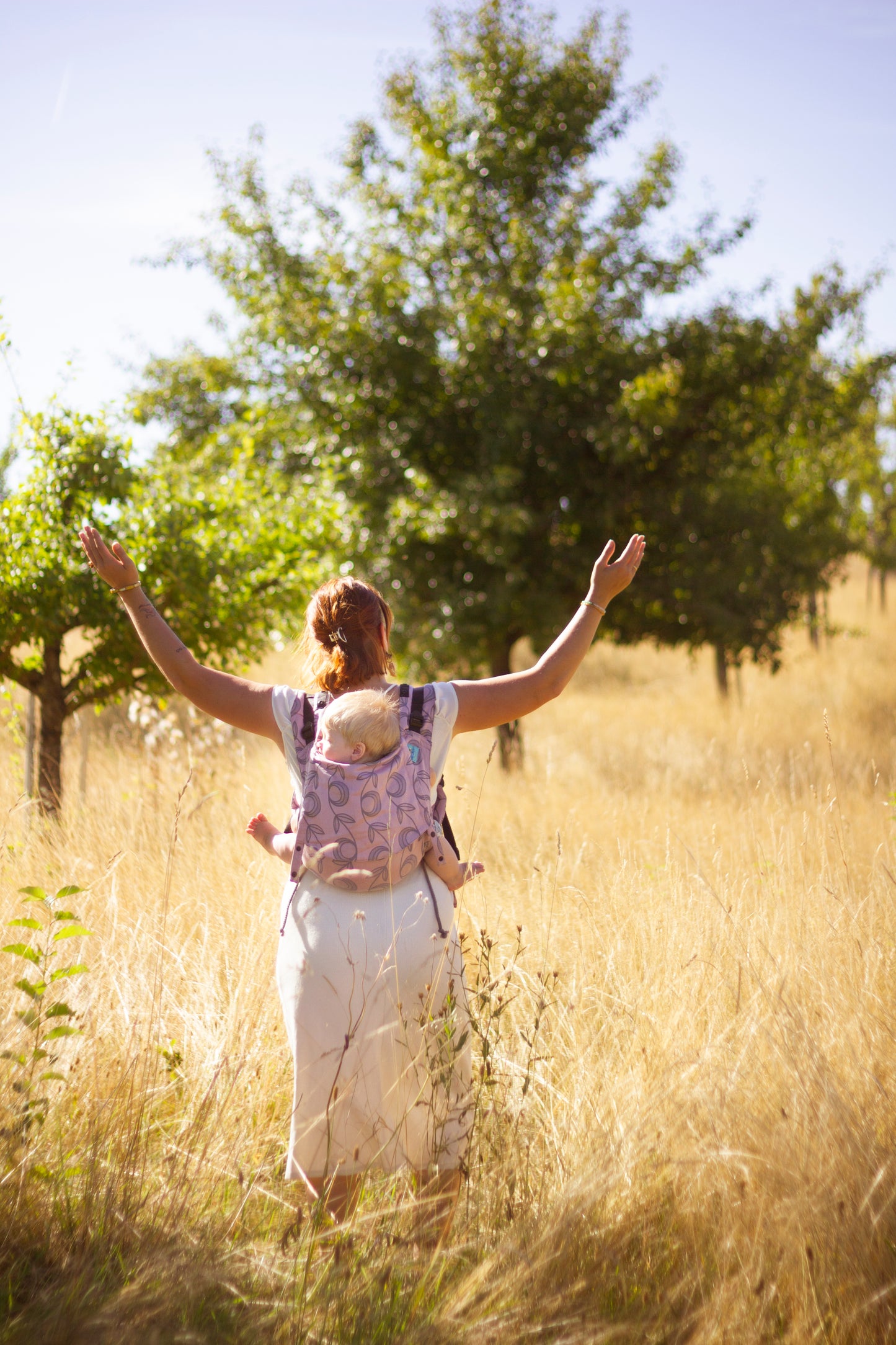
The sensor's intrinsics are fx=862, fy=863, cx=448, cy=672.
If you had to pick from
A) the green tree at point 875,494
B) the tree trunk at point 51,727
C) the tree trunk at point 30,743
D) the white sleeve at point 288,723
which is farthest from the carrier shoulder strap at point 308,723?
the green tree at point 875,494

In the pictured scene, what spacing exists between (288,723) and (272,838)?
31 centimetres

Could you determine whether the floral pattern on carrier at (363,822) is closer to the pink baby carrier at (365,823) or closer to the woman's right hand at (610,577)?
the pink baby carrier at (365,823)

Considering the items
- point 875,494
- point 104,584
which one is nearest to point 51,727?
point 104,584

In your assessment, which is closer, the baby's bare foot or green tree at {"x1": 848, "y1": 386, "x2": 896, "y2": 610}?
the baby's bare foot

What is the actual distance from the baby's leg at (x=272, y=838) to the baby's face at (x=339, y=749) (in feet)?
0.78

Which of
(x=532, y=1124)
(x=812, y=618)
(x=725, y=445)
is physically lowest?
(x=532, y=1124)

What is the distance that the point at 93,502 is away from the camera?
535 cm

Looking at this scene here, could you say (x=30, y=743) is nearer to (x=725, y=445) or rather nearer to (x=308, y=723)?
(x=308, y=723)

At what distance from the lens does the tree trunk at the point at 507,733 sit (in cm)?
948

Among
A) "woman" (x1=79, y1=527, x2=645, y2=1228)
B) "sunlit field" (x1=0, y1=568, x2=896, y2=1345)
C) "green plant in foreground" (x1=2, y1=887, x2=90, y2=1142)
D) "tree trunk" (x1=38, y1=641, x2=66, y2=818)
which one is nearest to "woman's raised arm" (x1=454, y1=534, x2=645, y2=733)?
"woman" (x1=79, y1=527, x2=645, y2=1228)

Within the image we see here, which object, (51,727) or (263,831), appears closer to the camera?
(263,831)

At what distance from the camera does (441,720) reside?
2.33 meters

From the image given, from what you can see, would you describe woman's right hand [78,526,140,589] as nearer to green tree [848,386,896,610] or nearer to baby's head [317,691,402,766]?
baby's head [317,691,402,766]

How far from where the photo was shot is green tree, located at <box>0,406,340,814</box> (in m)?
5.14
